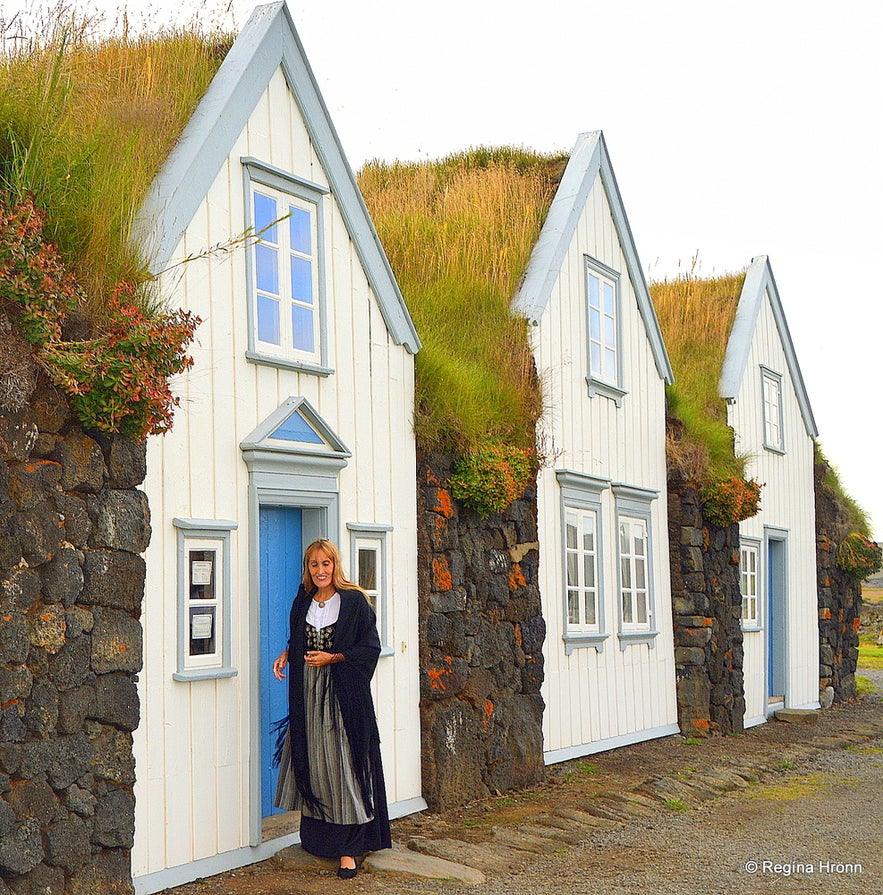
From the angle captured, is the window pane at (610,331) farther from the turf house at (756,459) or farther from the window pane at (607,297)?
the turf house at (756,459)

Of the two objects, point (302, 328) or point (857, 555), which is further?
point (857, 555)

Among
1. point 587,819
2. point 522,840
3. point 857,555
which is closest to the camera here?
point 522,840

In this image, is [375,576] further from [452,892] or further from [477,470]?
[452,892]

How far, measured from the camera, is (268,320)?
29.3 ft

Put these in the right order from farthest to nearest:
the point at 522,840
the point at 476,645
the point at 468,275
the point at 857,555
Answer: the point at 857,555
the point at 468,275
the point at 476,645
the point at 522,840

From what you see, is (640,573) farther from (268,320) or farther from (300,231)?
(268,320)

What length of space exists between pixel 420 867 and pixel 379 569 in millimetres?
2378

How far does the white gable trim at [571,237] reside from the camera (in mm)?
12828

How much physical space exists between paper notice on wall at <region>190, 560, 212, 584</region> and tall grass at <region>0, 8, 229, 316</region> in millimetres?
1853

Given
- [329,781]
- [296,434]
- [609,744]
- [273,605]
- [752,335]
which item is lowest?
[609,744]

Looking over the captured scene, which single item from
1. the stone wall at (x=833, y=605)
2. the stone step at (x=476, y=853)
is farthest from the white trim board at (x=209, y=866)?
the stone wall at (x=833, y=605)

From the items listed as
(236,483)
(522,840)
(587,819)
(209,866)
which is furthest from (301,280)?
(587,819)

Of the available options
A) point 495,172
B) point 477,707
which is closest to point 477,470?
point 477,707

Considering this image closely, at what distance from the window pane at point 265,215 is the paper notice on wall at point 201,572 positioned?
2374 millimetres
